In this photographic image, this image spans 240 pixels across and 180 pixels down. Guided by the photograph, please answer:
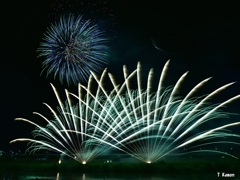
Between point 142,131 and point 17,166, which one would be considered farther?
point 17,166

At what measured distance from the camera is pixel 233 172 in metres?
28.0

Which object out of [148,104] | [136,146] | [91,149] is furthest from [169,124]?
[91,149]

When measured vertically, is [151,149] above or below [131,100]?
below

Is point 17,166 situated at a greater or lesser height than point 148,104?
lesser

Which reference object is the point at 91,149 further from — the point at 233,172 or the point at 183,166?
the point at 233,172

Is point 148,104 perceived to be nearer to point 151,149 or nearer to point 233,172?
point 151,149

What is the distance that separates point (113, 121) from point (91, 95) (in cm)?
354

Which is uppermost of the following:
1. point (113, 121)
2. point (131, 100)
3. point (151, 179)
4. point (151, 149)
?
point (131, 100)

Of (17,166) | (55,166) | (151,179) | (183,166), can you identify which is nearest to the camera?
(151,179)

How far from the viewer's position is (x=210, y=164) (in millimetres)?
30000

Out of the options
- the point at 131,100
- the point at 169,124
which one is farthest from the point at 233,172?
the point at 131,100

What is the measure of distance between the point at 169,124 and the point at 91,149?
10920 mm

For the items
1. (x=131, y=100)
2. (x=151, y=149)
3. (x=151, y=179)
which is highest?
(x=131, y=100)

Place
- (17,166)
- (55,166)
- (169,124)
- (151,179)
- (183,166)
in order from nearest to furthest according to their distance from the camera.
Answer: (151,179)
(169,124)
(183,166)
(55,166)
(17,166)
